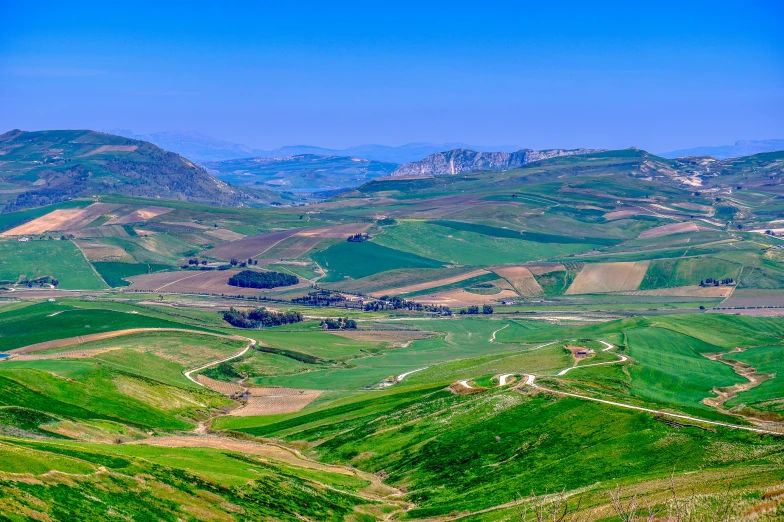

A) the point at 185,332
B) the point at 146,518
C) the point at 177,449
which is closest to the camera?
the point at 146,518

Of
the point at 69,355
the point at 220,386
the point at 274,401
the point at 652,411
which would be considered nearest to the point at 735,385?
the point at 652,411

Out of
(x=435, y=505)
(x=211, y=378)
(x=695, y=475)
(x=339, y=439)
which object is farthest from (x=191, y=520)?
(x=211, y=378)

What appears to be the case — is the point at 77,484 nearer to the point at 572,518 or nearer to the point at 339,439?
the point at 572,518

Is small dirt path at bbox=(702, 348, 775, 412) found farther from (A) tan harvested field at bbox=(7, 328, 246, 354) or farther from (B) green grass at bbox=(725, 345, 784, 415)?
(A) tan harvested field at bbox=(7, 328, 246, 354)

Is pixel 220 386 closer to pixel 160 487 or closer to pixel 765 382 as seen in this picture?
pixel 765 382

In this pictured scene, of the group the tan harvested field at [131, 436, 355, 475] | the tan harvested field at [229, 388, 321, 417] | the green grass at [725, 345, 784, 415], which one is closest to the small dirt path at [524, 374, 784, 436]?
the green grass at [725, 345, 784, 415]

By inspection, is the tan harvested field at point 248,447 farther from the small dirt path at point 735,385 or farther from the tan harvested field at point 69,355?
the tan harvested field at point 69,355
